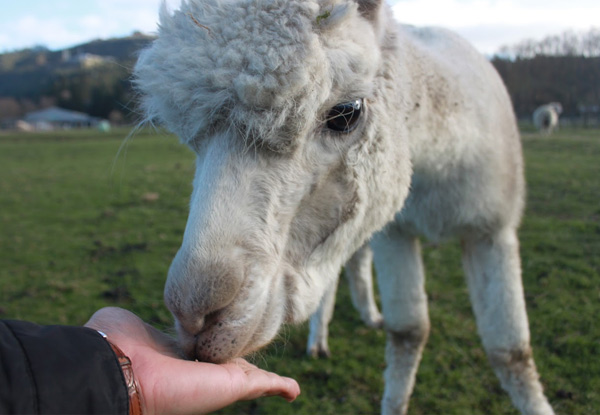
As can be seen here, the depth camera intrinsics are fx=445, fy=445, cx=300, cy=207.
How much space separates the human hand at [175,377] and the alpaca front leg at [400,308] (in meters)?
1.85

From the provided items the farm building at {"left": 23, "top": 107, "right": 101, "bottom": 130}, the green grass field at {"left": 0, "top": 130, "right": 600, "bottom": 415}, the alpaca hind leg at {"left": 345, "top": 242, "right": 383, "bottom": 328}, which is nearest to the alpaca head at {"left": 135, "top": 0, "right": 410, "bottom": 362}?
the green grass field at {"left": 0, "top": 130, "right": 600, "bottom": 415}

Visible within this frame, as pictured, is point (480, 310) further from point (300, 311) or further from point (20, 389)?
point (20, 389)

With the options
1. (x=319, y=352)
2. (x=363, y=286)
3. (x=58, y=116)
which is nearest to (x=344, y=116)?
(x=319, y=352)

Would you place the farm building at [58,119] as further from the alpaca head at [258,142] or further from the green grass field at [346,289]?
the alpaca head at [258,142]

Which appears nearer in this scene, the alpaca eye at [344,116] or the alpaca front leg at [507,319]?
the alpaca eye at [344,116]

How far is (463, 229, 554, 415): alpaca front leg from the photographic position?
3.10 metres

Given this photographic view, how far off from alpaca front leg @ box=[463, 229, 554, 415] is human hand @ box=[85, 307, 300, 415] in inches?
78.9

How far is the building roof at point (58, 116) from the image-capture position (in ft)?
261

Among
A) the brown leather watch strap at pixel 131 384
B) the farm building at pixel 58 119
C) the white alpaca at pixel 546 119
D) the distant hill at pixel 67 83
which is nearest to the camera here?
the brown leather watch strap at pixel 131 384

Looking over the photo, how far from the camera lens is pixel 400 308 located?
3432mm

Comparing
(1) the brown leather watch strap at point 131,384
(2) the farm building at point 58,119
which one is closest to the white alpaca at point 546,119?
(1) the brown leather watch strap at point 131,384

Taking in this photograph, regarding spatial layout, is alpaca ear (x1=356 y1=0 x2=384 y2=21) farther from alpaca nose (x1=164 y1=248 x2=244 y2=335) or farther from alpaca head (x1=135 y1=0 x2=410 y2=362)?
alpaca nose (x1=164 y1=248 x2=244 y2=335)

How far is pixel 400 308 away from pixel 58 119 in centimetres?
9495

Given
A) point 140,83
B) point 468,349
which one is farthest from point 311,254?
point 468,349
